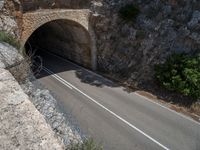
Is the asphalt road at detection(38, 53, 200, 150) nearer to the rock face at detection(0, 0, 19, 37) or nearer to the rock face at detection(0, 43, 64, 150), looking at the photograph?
the rock face at detection(0, 0, 19, 37)

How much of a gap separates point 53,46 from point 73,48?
5282 millimetres

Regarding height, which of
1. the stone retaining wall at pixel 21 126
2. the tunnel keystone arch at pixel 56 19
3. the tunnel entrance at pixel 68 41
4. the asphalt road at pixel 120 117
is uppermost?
A: the stone retaining wall at pixel 21 126

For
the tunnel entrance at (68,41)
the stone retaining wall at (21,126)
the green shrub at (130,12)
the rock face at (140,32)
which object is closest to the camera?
the stone retaining wall at (21,126)

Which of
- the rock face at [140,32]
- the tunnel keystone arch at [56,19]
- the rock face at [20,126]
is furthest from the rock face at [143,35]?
the rock face at [20,126]

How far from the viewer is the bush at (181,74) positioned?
779 inches

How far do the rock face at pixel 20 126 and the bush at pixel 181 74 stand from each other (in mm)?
16292

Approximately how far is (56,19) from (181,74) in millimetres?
11757

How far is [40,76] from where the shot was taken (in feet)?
85.7

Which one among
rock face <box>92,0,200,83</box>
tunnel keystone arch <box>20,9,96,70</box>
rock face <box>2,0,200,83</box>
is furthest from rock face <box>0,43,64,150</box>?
rock face <box>92,0,200,83</box>

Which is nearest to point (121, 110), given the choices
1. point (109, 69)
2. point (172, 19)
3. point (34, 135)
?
point (109, 69)

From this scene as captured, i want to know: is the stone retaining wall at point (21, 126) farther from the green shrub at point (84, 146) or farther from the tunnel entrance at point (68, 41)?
the tunnel entrance at point (68, 41)

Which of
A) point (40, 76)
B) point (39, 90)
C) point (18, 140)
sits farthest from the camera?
point (40, 76)

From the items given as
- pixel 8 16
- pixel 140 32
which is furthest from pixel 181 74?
pixel 8 16

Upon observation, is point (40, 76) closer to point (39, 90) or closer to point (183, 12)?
point (183, 12)
